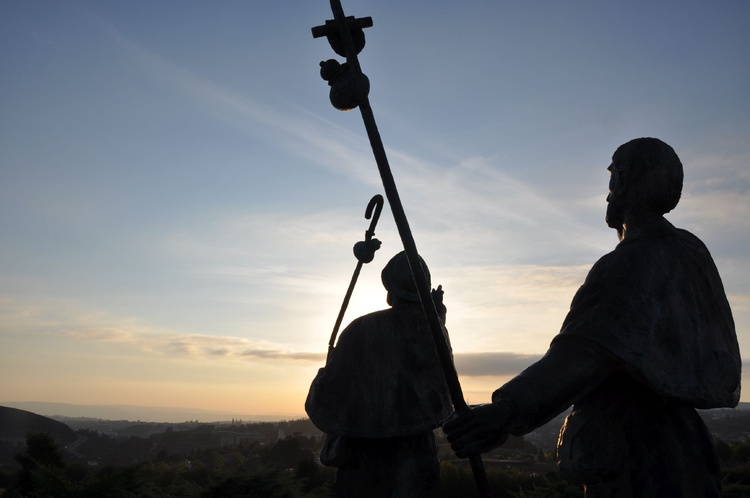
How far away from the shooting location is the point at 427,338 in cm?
618

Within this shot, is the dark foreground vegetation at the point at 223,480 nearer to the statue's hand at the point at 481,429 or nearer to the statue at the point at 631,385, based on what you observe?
the statue at the point at 631,385

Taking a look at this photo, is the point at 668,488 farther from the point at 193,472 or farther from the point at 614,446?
the point at 193,472

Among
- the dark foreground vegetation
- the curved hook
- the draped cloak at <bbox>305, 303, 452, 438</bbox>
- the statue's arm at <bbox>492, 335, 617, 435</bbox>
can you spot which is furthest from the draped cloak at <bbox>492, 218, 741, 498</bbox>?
the dark foreground vegetation

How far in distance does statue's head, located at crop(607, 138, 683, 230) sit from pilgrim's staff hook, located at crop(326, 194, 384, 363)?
4.71 metres

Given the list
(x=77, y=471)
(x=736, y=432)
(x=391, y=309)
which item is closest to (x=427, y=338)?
(x=391, y=309)

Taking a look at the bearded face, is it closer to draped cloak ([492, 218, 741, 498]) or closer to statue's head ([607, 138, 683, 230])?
statue's head ([607, 138, 683, 230])

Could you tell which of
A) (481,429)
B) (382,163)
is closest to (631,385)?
(481,429)

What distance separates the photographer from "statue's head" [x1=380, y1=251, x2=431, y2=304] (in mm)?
6387

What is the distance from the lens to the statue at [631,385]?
2.39 metres

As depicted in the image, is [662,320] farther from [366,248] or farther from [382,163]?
[366,248]

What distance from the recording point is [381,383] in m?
5.86

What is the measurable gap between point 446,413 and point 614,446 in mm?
3433

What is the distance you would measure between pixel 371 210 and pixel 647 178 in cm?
480

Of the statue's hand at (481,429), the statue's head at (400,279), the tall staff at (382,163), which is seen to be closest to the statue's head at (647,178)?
the tall staff at (382,163)
